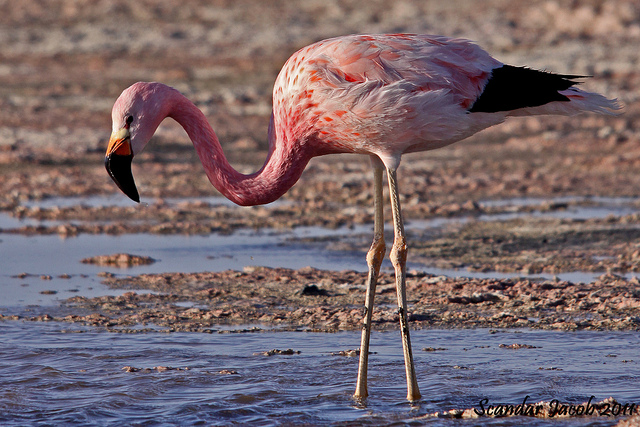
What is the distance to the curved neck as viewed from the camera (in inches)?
217

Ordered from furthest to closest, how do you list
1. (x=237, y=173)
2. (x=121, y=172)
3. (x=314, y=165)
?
(x=314, y=165)
(x=237, y=173)
(x=121, y=172)

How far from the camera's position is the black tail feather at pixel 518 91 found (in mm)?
5398

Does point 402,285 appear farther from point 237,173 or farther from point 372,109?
point 237,173

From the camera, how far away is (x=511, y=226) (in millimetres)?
→ 8875

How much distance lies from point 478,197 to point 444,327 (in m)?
4.44

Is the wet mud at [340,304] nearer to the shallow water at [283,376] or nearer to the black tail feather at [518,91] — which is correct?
the shallow water at [283,376]

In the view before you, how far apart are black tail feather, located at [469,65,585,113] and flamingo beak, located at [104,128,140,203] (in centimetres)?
203

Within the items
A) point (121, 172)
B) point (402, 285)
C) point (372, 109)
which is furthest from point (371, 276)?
point (121, 172)

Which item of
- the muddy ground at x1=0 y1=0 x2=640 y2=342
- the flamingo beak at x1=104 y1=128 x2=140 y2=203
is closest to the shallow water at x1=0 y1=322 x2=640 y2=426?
the muddy ground at x1=0 y1=0 x2=640 y2=342

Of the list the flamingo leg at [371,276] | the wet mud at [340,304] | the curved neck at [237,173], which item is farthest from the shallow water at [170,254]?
the flamingo leg at [371,276]

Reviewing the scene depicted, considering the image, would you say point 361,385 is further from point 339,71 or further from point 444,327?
point 339,71

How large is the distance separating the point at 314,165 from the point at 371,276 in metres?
6.71

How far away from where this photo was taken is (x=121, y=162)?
5.14 m

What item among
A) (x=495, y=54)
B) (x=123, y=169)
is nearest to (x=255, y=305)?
(x=123, y=169)
